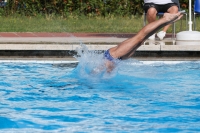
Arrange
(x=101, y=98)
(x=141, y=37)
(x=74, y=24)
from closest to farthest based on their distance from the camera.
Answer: (x=101, y=98)
(x=141, y=37)
(x=74, y=24)

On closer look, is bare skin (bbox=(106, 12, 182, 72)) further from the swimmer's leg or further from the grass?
the grass

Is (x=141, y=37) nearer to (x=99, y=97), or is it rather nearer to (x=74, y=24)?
(x=99, y=97)

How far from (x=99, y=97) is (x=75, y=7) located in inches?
429

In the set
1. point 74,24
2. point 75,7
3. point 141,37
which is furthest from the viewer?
point 75,7

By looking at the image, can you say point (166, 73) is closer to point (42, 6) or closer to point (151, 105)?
point (151, 105)

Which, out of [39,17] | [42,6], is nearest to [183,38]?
[39,17]

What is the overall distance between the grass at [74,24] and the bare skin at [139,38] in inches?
227

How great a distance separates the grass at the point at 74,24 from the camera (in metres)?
12.7

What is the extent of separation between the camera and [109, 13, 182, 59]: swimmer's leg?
632 cm

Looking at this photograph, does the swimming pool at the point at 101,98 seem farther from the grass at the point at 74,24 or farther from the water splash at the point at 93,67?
the grass at the point at 74,24

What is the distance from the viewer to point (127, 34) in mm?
11984

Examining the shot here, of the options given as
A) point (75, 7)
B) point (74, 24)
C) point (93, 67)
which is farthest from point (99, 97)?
point (75, 7)

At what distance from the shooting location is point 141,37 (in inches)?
Result: 256

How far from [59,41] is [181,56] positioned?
86.2 inches
